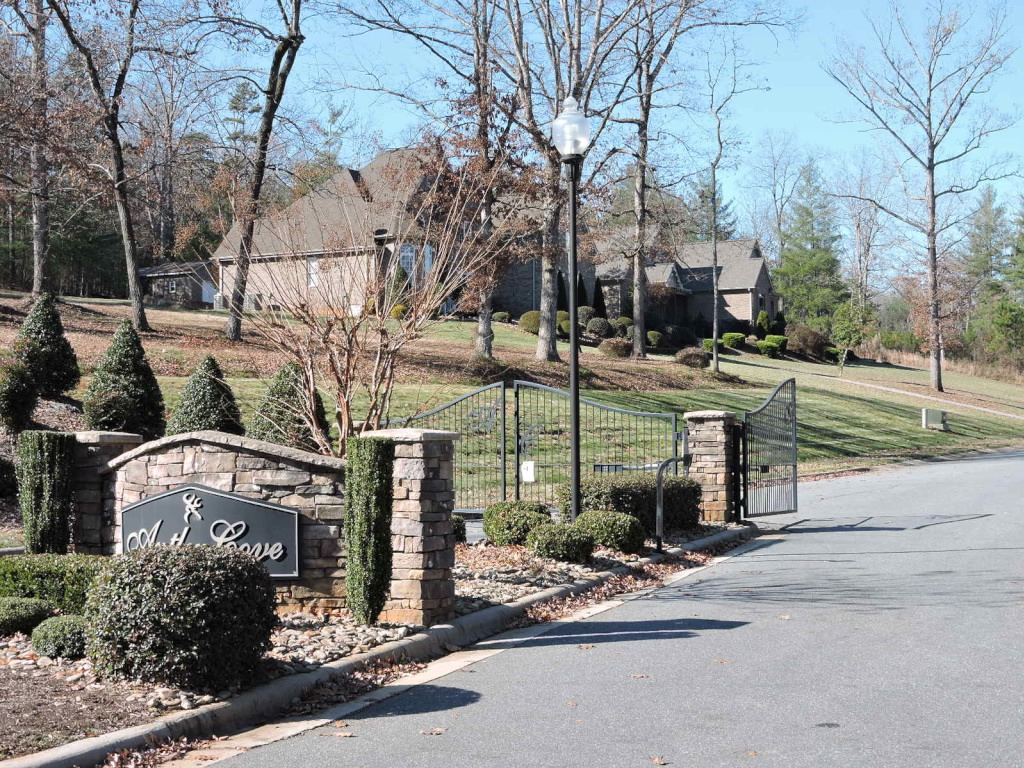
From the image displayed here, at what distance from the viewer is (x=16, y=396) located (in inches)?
563

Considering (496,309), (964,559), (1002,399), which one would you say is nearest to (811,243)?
(1002,399)

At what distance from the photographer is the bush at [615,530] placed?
11.1 m

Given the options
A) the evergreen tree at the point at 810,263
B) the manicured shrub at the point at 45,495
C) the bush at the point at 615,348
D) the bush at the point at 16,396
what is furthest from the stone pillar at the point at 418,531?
the evergreen tree at the point at 810,263

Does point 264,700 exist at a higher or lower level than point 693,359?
lower

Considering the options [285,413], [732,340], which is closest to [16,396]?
[285,413]

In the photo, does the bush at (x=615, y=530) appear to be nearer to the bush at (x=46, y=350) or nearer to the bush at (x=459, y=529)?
the bush at (x=459, y=529)

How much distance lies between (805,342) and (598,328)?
59.2 feet

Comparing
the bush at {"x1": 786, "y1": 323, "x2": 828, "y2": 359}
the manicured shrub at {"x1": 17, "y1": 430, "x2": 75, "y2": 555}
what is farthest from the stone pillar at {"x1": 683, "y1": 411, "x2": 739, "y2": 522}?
the bush at {"x1": 786, "y1": 323, "x2": 828, "y2": 359}

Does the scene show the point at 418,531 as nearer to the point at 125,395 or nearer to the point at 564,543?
the point at 564,543

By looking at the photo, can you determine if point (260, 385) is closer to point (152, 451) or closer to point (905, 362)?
point (152, 451)

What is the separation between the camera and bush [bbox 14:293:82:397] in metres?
15.4

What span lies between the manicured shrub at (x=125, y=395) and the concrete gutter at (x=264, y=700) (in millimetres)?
8092

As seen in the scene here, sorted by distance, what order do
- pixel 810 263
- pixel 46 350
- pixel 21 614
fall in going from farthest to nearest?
pixel 810 263 → pixel 46 350 → pixel 21 614

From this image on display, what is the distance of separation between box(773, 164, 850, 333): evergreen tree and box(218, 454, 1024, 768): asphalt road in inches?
2576
